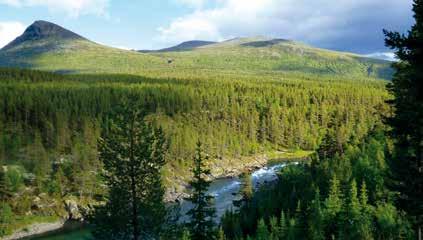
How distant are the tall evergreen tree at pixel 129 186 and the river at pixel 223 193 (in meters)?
38.0

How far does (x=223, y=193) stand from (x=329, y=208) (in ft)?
175

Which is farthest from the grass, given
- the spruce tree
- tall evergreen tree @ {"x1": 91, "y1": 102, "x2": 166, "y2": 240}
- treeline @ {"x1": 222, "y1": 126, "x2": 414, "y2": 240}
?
tall evergreen tree @ {"x1": 91, "y1": 102, "x2": 166, "y2": 240}

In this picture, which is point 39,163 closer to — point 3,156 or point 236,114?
point 3,156

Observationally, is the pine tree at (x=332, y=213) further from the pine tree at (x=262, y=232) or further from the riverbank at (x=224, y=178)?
the riverbank at (x=224, y=178)

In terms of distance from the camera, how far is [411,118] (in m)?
23.3

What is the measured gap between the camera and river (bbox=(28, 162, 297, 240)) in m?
92.2

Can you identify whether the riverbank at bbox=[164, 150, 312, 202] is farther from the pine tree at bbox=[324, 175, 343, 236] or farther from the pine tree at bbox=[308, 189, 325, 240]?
the pine tree at bbox=[308, 189, 325, 240]

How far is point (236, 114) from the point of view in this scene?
19600cm

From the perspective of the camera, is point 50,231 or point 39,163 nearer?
point 50,231

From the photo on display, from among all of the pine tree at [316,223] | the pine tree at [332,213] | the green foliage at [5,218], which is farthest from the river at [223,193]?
the pine tree at [316,223]

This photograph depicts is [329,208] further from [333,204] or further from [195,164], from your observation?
[195,164]

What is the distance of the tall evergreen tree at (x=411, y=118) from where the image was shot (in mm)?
21109

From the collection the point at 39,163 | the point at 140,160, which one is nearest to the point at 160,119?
the point at 39,163

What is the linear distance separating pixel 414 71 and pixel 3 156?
11673 cm
